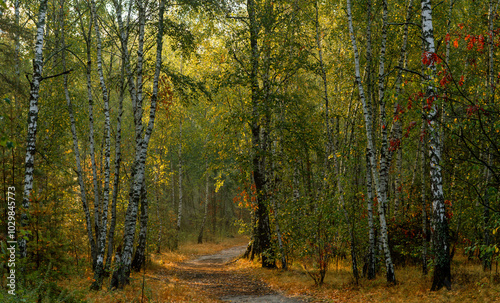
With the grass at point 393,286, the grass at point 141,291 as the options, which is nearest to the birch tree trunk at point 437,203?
the grass at point 393,286

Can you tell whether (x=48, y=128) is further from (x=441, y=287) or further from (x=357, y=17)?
(x=441, y=287)

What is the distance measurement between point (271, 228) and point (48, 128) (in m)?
11.1

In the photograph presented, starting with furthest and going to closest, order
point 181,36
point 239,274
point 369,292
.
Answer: point 239,274, point 181,36, point 369,292

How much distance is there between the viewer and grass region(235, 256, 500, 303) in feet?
25.8

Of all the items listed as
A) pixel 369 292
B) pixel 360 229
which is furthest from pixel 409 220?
pixel 369 292

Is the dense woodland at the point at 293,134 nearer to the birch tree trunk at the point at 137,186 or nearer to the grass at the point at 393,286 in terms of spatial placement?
the birch tree trunk at the point at 137,186

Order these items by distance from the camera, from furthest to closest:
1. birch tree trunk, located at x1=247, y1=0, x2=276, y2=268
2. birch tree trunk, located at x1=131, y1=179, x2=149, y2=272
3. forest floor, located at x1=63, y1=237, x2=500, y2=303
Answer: birch tree trunk, located at x1=131, y1=179, x2=149, y2=272, birch tree trunk, located at x1=247, y1=0, x2=276, y2=268, forest floor, located at x1=63, y1=237, x2=500, y2=303

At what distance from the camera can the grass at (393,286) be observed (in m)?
7.86

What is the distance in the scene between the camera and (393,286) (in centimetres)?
959

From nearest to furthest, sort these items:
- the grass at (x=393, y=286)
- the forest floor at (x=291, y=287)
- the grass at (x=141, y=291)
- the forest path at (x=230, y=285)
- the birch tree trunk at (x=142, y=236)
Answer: the grass at (x=393, y=286)
the forest floor at (x=291, y=287)
the grass at (x=141, y=291)
the forest path at (x=230, y=285)
the birch tree trunk at (x=142, y=236)

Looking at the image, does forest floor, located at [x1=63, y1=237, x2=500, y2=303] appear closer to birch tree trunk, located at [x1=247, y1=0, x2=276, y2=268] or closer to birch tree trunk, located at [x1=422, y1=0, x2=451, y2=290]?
birch tree trunk, located at [x1=422, y1=0, x2=451, y2=290]

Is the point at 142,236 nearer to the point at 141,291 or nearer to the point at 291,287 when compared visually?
the point at 141,291

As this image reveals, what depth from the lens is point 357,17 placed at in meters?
12.4

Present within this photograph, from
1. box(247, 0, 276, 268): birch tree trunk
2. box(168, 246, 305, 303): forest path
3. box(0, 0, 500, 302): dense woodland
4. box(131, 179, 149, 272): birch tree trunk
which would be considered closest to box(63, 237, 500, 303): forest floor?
box(168, 246, 305, 303): forest path
